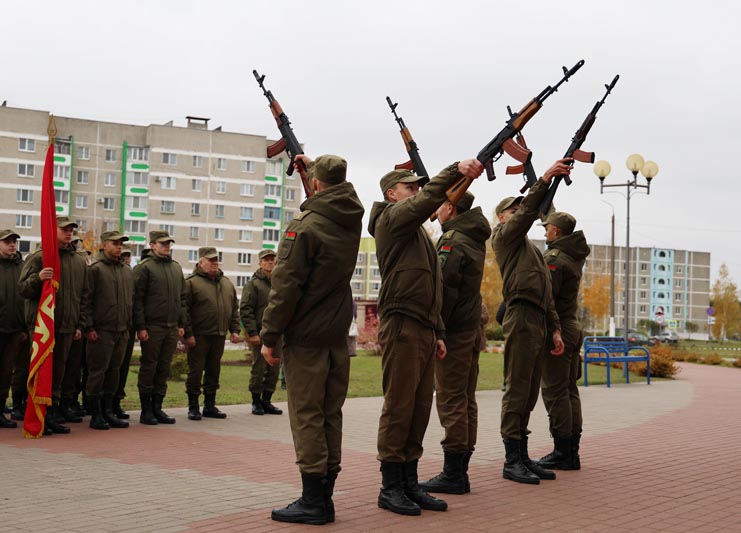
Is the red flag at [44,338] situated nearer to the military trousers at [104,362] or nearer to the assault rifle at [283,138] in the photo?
the military trousers at [104,362]

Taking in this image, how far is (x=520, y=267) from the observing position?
841 cm

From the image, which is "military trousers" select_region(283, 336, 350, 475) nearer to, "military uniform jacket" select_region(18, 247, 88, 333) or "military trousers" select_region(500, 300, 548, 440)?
"military trousers" select_region(500, 300, 548, 440)

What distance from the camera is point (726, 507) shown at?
7230 millimetres

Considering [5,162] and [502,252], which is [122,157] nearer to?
[5,162]

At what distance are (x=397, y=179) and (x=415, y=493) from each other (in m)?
2.39

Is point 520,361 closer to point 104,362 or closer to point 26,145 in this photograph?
point 104,362

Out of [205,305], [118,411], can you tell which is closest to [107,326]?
[118,411]

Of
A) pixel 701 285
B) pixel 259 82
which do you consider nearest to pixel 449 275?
pixel 259 82

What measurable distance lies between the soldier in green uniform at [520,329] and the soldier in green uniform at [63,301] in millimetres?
5371

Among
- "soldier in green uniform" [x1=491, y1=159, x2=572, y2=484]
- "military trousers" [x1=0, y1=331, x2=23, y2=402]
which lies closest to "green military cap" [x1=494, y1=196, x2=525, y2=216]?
"soldier in green uniform" [x1=491, y1=159, x2=572, y2=484]

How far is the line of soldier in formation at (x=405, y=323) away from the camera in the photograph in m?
6.45

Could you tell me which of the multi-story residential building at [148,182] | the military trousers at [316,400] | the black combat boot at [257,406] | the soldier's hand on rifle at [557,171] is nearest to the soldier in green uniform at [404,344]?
the military trousers at [316,400]

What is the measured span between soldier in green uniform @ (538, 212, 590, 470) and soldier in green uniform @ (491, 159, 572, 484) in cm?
48

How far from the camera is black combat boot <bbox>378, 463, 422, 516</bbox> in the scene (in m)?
6.64
